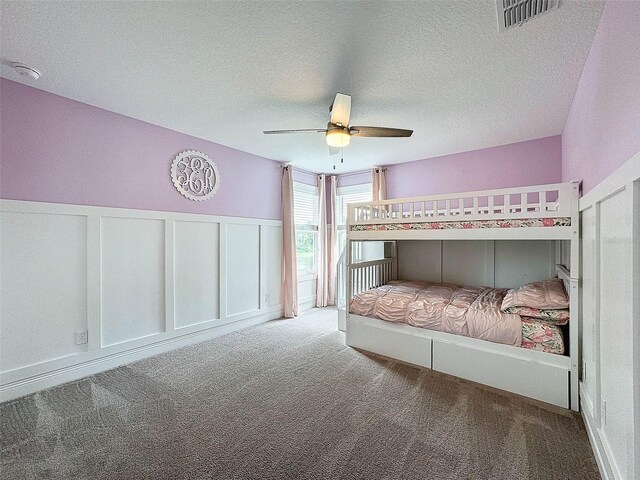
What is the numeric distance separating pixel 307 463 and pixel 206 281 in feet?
8.13

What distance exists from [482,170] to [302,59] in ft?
9.80

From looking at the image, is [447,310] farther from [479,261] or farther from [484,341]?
[479,261]

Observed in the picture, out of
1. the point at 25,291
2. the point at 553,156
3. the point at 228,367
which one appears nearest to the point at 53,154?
the point at 25,291

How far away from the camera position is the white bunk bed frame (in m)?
2.03

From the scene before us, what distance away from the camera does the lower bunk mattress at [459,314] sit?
2170 mm

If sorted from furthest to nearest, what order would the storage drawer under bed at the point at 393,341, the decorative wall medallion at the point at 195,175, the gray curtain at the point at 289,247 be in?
1. the gray curtain at the point at 289,247
2. the decorative wall medallion at the point at 195,175
3. the storage drawer under bed at the point at 393,341

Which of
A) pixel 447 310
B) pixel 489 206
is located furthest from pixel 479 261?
pixel 447 310

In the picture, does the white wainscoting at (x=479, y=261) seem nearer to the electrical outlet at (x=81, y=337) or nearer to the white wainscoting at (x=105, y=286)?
the white wainscoting at (x=105, y=286)

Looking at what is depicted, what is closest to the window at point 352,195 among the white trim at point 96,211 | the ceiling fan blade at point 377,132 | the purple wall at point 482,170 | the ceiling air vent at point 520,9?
the purple wall at point 482,170

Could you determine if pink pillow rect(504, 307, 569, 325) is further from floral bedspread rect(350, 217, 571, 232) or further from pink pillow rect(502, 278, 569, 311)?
floral bedspread rect(350, 217, 571, 232)

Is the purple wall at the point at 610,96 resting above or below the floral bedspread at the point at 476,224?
above

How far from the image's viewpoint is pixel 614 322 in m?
1.29

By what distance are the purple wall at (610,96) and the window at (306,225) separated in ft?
11.8

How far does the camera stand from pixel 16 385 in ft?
7.16
